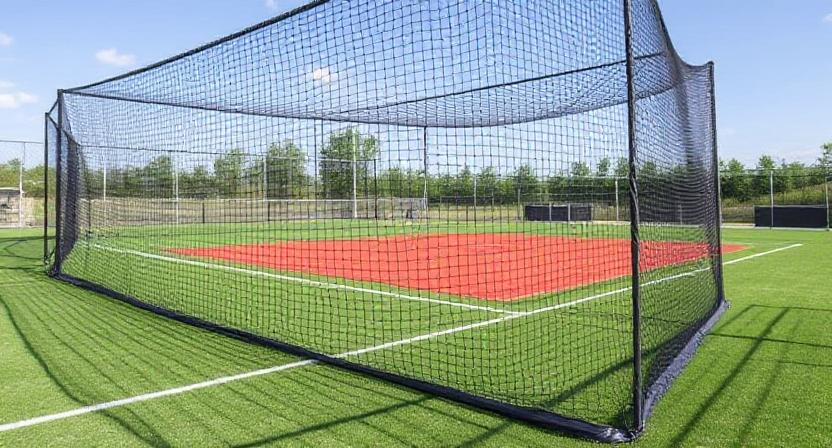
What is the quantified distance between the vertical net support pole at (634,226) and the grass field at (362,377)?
7.5 inches

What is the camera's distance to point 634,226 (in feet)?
9.43

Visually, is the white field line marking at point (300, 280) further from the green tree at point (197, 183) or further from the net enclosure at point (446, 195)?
the green tree at point (197, 183)

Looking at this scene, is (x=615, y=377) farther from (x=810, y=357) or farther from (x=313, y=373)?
(x=313, y=373)

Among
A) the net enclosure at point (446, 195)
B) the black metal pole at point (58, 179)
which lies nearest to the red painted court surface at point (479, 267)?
the net enclosure at point (446, 195)

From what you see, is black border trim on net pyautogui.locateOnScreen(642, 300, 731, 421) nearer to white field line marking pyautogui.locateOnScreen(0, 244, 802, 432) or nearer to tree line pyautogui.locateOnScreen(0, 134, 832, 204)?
white field line marking pyautogui.locateOnScreen(0, 244, 802, 432)

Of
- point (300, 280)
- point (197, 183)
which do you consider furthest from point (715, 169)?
point (197, 183)

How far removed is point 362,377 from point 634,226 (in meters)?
1.97

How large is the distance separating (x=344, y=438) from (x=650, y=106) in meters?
3.12

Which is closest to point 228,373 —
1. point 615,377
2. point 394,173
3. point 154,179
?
point 615,377

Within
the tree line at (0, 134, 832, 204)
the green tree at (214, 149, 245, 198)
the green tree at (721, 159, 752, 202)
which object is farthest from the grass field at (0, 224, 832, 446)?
the green tree at (721, 159, 752, 202)

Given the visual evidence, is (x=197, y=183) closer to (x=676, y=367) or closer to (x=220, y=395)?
(x=220, y=395)

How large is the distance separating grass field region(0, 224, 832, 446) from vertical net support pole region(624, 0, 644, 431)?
0.19 meters

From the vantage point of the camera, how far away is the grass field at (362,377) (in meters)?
2.81

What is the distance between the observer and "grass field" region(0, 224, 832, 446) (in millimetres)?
2814
